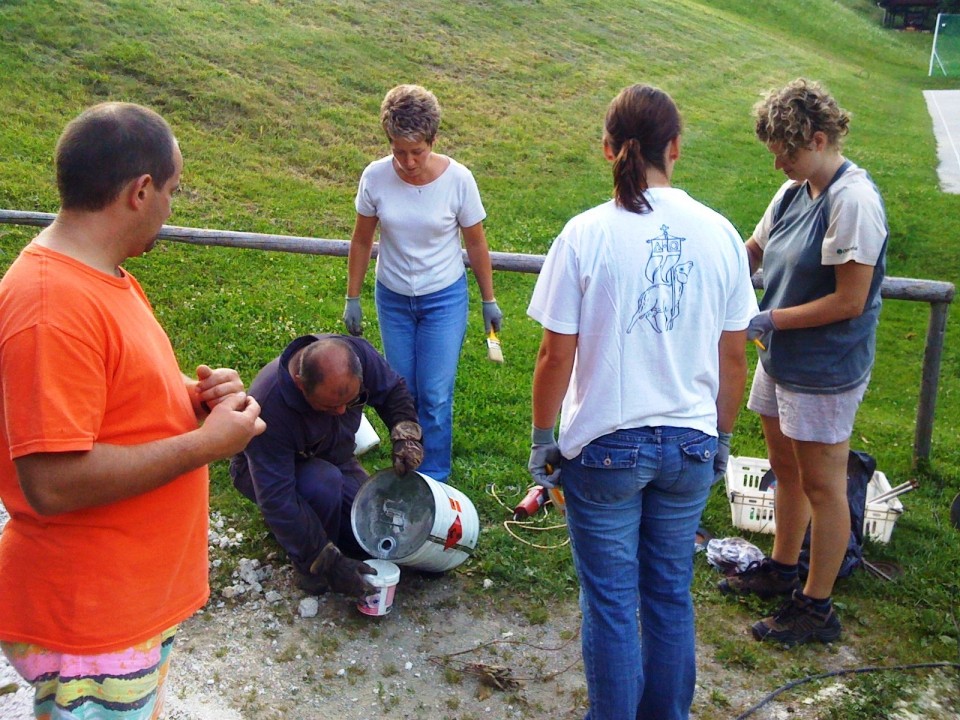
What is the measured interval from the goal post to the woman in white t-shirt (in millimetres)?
28907

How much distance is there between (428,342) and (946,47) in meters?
33.9

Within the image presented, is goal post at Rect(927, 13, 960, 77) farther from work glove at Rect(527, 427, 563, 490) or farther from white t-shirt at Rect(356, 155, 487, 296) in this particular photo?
work glove at Rect(527, 427, 563, 490)

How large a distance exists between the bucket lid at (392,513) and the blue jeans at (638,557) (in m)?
1.13

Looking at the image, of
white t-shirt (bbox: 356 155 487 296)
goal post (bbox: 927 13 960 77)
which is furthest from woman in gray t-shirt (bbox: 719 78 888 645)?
goal post (bbox: 927 13 960 77)

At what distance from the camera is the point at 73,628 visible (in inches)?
72.7

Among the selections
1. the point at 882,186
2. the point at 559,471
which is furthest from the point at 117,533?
the point at 882,186

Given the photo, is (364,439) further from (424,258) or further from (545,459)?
(545,459)

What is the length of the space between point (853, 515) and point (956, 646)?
0.65 meters

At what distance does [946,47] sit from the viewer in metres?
31.8

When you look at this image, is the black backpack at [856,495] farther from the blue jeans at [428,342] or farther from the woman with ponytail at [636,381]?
the blue jeans at [428,342]

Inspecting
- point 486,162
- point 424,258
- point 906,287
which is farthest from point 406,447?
point 486,162

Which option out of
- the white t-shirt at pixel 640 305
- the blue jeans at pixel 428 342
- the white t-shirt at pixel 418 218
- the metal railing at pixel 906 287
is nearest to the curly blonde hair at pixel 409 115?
the white t-shirt at pixel 418 218

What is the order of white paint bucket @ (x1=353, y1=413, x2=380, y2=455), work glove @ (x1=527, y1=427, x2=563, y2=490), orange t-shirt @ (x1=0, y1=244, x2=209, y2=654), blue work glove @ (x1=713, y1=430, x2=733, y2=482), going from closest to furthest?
orange t-shirt @ (x1=0, y1=244, x2=209, y2=654) → work glove @ (x1=527, y1=427, x2=563, y2=490) → blue work glove @ (x1=713, y1=430, x2=733, y2=482) → white paint bucket @ (x1=353, y1=413, x2=380, y2=455)

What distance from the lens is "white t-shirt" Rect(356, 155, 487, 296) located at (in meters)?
4.04
